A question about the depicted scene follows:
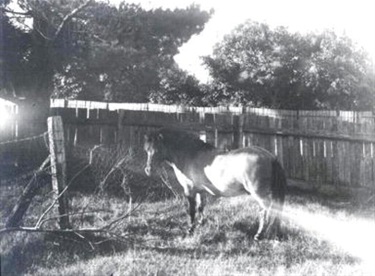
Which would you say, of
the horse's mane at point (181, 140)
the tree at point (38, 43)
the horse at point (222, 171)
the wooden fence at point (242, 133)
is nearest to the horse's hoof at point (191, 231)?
the horse at point (222, 171)

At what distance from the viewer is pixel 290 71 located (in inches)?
974

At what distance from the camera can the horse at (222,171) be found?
652cm

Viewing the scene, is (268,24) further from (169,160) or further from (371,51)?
(169,160)

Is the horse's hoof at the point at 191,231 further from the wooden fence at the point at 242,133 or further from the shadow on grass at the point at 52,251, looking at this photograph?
the wooden fence at the point at 242,133

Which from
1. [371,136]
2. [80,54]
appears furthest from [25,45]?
[371,136]

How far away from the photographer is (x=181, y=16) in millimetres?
13430

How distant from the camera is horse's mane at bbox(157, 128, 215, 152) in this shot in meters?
7.30

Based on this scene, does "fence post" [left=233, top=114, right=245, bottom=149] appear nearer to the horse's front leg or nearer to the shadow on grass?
the horse's front leg

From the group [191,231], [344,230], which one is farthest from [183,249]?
[344,230]

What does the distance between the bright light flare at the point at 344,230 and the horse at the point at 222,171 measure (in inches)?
31.6

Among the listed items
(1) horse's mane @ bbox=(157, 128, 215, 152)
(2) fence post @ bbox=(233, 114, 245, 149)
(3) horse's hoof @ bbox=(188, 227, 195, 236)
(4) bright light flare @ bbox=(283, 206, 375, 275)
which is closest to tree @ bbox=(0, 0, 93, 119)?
(2) fence post @ bbox=(233, 114, 245, 149)

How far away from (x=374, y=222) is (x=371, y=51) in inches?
779

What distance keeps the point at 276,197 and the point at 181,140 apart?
1.82 m

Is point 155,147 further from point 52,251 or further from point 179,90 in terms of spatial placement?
point 179,90
